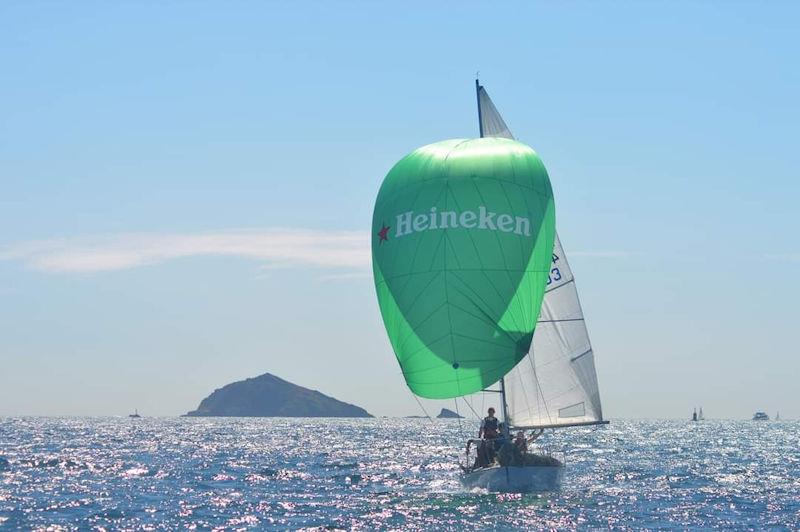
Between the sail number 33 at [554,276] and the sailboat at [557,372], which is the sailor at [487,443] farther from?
the sail number 33 at [554,276]

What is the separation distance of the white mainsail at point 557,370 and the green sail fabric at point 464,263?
9.67 feet

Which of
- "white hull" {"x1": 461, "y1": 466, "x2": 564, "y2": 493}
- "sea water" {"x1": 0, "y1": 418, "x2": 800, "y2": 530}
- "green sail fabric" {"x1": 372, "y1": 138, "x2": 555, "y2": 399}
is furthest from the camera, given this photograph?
"white hull" {"x1": 461, "y1": 466, "x2": 564, "y2": 493}

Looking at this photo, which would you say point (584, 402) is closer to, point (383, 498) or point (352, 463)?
point (383, 498)

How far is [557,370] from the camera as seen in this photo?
37844mm

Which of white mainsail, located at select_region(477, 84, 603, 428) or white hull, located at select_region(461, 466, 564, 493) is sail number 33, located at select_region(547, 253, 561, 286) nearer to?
white mainsail, located at select_region(477, 84, 603, 428)

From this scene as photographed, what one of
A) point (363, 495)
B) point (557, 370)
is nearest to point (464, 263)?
point (557, 370)

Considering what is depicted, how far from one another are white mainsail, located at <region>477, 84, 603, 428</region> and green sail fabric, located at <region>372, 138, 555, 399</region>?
9.67 ft

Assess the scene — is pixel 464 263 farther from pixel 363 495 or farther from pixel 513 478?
pixel 363 495

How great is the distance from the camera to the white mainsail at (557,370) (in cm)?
3741

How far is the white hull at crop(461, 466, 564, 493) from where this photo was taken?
3450 cm

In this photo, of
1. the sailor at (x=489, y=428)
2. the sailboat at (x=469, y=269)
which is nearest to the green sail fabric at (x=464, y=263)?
the sailboat at (x=469, y=269)

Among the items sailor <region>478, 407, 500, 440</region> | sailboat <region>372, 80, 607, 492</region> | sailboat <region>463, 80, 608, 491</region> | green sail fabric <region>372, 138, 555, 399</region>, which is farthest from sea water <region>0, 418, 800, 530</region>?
green sail fabric <region>372, 138, 555, 399</region>

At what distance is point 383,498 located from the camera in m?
37.8

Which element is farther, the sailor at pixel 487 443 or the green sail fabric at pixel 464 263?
the sailor at pixel 487 443
